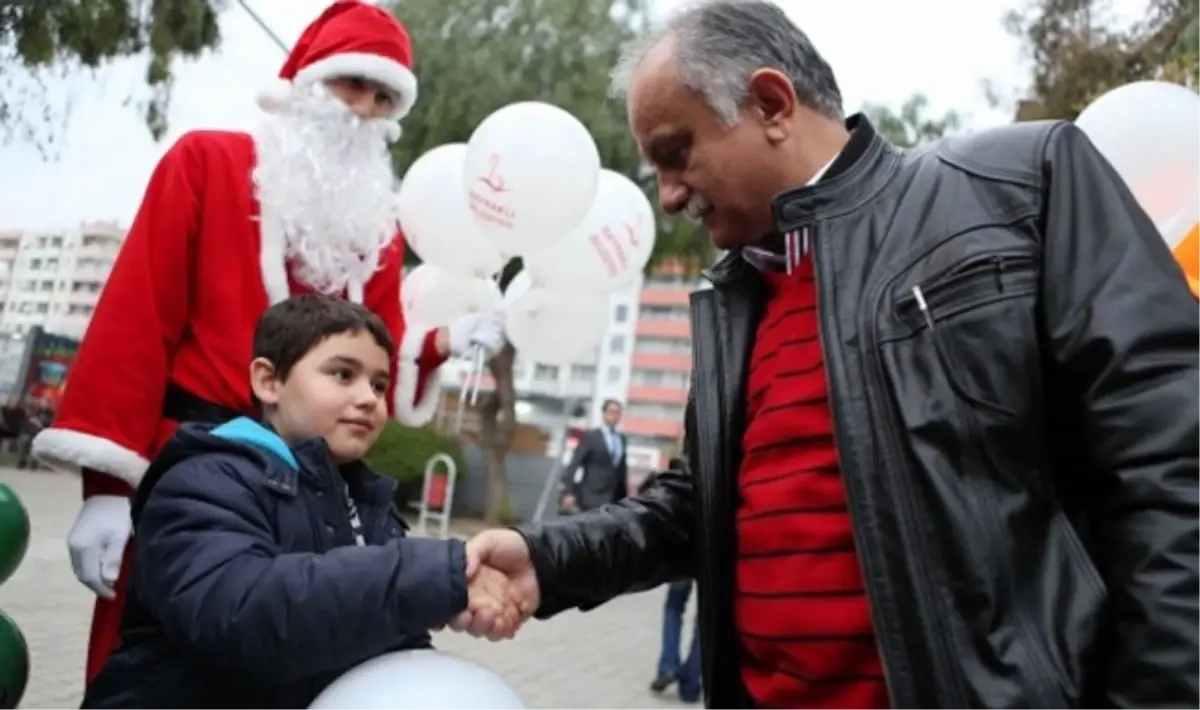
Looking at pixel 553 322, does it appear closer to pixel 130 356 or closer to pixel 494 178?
pixel 494 178

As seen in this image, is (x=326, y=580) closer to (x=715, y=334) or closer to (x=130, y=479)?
(x=715, y=334)

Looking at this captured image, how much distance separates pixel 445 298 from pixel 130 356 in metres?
4.66

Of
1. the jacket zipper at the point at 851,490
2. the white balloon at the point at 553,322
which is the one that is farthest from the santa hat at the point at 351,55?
the white balloon at the point at 553,322

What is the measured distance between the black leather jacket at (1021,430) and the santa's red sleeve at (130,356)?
5.16 feet

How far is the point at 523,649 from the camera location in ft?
24.9

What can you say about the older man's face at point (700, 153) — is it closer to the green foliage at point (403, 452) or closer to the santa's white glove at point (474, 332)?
the santa's white glove at point (474, 332)

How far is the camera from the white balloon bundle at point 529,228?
6.15m

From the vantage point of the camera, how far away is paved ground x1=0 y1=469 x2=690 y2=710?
554 cm

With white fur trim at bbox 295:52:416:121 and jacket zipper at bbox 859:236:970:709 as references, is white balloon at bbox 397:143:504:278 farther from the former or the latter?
jacket zipper at bbox 859:236:970:709

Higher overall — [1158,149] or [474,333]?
[1158,149]

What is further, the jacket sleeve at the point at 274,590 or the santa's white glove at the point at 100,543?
the santa's white glove at the point at 100,543

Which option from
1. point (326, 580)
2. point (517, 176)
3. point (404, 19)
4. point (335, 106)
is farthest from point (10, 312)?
point (326, 580)

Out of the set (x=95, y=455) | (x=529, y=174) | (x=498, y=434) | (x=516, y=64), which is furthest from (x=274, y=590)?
(x=498, y=434)

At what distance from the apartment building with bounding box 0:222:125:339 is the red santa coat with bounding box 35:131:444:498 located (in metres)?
15.7
